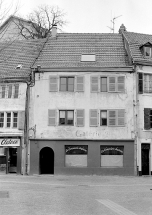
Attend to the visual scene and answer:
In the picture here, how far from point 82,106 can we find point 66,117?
1.63 metres

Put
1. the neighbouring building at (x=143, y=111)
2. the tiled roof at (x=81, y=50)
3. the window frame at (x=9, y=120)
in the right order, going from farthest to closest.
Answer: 1. the tiled roof at (x=81, y=50)
2. the window frame at (x=9, y=120)
3. the neighbouring building at (x=143, y=111)

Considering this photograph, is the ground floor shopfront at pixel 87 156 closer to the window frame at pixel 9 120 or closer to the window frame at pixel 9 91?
the window frame at pixel 9 120

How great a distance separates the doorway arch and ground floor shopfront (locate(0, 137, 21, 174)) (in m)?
1.93

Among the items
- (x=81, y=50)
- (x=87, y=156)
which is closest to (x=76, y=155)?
(x=87, y=156)

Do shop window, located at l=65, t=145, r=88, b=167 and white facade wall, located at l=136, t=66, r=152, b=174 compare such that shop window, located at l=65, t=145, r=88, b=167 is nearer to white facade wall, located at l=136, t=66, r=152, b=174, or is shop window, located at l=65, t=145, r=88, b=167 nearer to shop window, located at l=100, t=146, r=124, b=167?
shop window, located at l=100, t=146, r=124, b=167

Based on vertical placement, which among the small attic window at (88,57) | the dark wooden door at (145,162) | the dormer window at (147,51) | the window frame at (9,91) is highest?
the dormer window at (147,51)

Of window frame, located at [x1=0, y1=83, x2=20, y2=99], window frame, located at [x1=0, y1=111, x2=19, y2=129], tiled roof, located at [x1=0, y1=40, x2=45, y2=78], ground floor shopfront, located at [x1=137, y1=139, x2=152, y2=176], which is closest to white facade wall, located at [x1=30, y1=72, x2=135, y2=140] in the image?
ground floor shopfront, located at [x1=137, y1=139, x2=152, y2=176]

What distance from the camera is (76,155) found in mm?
34875

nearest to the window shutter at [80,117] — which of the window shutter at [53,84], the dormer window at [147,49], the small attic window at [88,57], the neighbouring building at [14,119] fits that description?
the window shutter at [53,84]

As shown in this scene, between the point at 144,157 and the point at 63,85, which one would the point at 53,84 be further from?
the point at 144,157

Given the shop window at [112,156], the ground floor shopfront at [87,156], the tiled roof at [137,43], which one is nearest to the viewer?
the ground floor shopfront at [87,156]

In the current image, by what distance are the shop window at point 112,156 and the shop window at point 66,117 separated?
11.2ft

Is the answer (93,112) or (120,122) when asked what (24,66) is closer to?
(93,112)

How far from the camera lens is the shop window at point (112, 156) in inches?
1366
